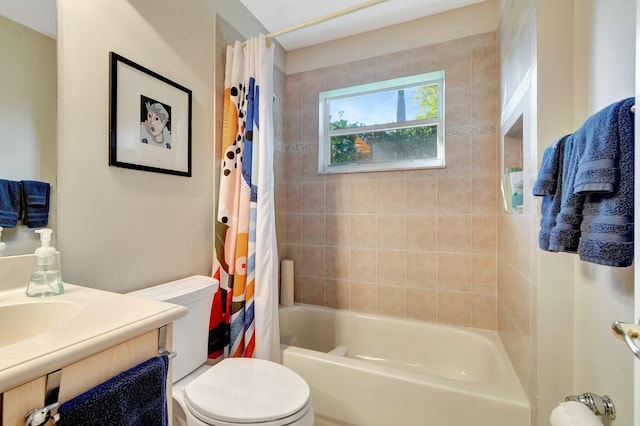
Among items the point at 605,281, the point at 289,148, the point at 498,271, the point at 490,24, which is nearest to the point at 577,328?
the point at 605,281

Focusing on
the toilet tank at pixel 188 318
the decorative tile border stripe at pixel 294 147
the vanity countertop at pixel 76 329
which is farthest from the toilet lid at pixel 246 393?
the decorative tile border stripe at pixel 294 147

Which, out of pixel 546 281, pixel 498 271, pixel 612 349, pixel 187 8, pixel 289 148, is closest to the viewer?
pixel 612 349

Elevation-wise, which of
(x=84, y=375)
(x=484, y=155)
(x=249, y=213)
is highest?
(x=484, y=155)

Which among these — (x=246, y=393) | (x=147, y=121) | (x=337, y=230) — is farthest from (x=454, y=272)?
(x=147, y=121)

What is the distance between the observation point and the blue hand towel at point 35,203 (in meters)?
0.91

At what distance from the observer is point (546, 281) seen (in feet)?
3.58

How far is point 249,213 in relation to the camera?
158 cm

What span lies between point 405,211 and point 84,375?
1.86m

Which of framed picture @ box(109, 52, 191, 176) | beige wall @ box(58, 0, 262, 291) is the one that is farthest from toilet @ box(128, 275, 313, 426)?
framed picture @ box(109, 52, 191, 176)

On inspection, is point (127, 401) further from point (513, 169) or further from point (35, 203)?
point (513, 169)

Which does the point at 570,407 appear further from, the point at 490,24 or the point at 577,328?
the point at 490,24

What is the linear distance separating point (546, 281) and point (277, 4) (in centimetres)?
215

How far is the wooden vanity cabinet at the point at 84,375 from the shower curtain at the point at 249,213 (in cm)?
85

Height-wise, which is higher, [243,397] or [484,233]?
[484,233]
